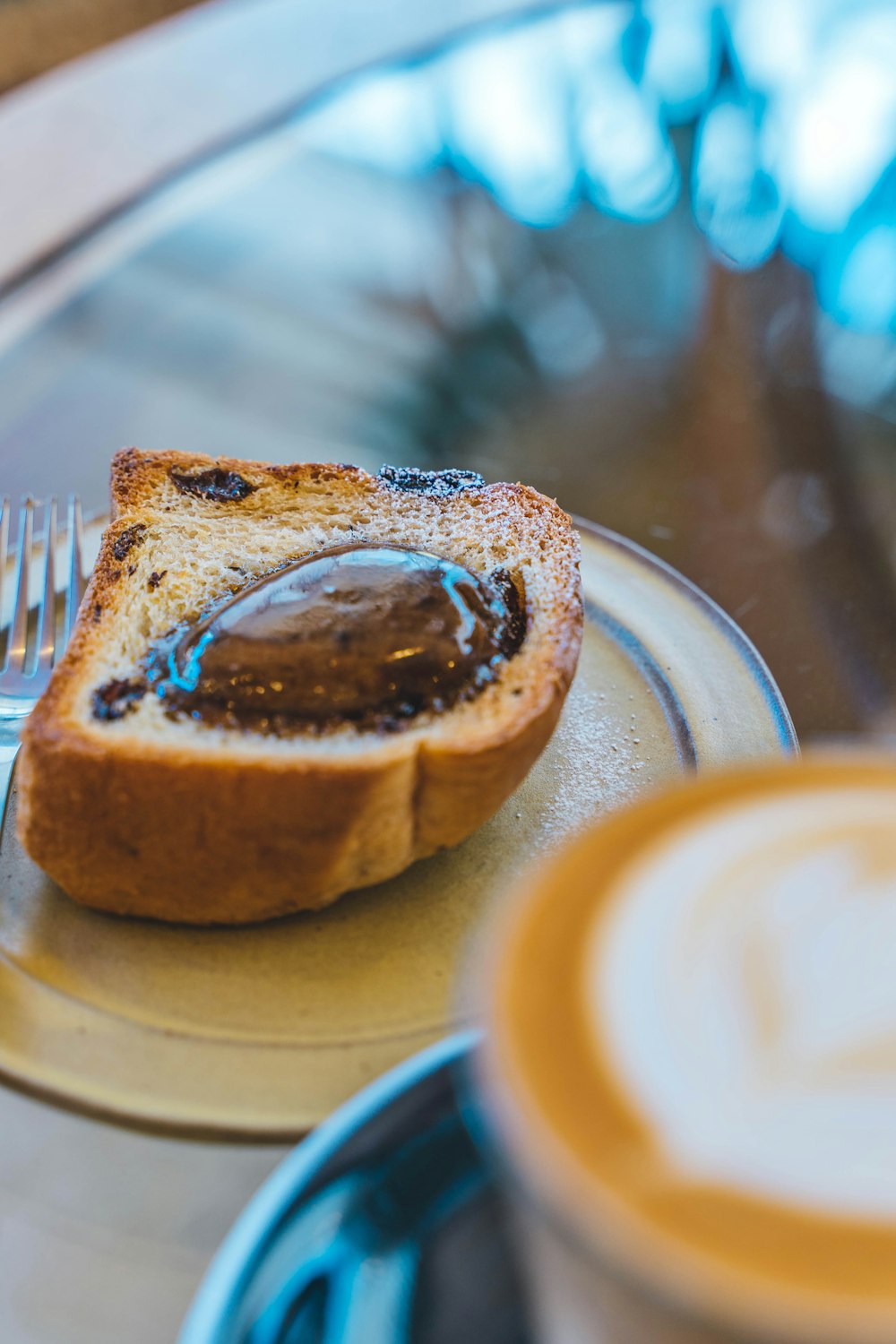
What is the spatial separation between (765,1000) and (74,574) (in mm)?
972

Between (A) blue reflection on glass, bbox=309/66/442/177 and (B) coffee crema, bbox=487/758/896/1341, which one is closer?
(B) coffee crema, bbox=487/758/896/1341

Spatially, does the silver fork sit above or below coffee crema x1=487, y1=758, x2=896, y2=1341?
below

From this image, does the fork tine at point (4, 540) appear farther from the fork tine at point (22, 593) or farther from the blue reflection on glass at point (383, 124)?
the blue reflection on glass at point (383, 124)

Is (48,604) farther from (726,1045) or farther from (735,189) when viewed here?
(735,189)

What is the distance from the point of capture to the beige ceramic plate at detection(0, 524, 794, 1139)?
2.72 ft

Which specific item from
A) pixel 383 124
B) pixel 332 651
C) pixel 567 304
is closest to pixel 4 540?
pixel 332 651

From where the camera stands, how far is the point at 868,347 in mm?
1864

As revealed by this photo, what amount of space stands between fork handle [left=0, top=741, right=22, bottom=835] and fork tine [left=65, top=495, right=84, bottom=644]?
0.54 feet

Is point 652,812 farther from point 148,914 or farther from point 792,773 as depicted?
point 148,914

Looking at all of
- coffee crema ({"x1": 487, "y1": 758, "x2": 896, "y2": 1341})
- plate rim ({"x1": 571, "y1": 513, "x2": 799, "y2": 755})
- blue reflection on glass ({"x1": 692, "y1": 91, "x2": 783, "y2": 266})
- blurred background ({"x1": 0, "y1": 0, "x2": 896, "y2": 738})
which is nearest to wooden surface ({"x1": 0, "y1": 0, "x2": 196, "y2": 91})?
blurred background ({"x1": 0, "y1": 0, "x2": 896, "y2": 738})

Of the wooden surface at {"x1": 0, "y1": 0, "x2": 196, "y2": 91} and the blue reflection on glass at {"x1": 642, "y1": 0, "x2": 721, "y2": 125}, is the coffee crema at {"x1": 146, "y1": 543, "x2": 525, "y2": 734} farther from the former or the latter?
the wooden surface at {"x1": 0, "y1": 0, "x2": 196, "y2": 91}

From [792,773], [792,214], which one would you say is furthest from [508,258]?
[792,773]

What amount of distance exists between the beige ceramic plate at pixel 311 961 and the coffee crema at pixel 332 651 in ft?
0.54

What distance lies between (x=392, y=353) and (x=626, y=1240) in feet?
5.21
